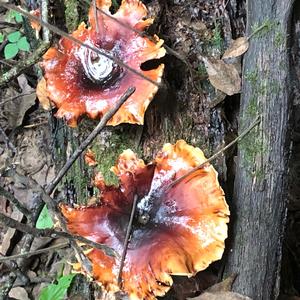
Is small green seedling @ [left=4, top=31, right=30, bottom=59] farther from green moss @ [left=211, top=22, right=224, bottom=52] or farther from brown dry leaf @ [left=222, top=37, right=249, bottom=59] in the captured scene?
brown dry leaf @ [left=222, top=37, right=249, bottom=59]

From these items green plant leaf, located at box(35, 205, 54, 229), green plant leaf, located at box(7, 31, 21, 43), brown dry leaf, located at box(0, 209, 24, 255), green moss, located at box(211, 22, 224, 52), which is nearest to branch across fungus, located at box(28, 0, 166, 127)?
green moss, located at box(211, 22, 224, 52)

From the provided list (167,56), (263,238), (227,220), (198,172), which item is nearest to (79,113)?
(167,56)

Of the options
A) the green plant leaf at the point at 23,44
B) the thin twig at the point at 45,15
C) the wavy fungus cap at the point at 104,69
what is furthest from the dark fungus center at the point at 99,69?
the green plant leaf at the point at 23,44

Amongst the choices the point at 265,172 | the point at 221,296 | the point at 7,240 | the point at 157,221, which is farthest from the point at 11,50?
the point at 221,296

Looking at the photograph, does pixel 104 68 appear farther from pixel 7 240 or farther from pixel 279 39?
pixel 7 240

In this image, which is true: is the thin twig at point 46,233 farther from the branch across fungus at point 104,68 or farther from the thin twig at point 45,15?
the thin twig at point 45,15

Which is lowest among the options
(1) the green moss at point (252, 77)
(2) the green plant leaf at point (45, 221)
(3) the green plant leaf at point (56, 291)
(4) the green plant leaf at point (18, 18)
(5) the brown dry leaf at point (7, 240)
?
→ (3) the green plant leaf at point (56, 291)

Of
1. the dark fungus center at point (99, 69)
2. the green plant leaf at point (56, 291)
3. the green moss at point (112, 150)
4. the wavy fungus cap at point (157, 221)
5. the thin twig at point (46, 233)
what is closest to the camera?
the thin twig at point (46, 233)
